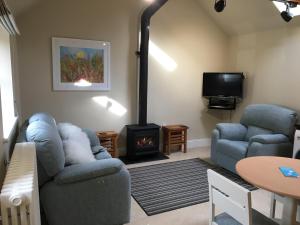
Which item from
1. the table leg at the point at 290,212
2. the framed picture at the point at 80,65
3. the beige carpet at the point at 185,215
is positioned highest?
the framed picture at the point at 80,65

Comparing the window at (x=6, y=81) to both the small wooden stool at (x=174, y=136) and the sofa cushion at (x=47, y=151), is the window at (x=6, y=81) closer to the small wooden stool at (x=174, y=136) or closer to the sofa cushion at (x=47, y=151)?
the sofa cushion at (x=47, y=151)

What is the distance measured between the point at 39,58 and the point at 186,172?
2.80m

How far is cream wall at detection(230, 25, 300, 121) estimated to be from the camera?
3.97m

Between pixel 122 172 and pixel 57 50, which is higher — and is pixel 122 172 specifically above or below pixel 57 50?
below

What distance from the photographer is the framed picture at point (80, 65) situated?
3863 mm

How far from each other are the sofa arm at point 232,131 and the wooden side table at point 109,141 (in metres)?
1.71

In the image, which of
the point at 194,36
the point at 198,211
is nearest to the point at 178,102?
the point at 194,36

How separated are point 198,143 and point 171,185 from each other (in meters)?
2.02

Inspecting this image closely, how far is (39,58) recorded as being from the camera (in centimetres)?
375

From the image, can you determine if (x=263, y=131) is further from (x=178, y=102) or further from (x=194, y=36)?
(x=194, y=36)

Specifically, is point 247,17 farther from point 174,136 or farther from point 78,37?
point 78,37

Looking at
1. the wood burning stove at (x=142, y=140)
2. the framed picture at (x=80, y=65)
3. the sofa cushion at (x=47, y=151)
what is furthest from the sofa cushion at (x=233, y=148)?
the sofa cushion at (x=47, y=151)

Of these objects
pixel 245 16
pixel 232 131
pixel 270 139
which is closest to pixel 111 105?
pixel 232 131

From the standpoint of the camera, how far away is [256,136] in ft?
11.2
